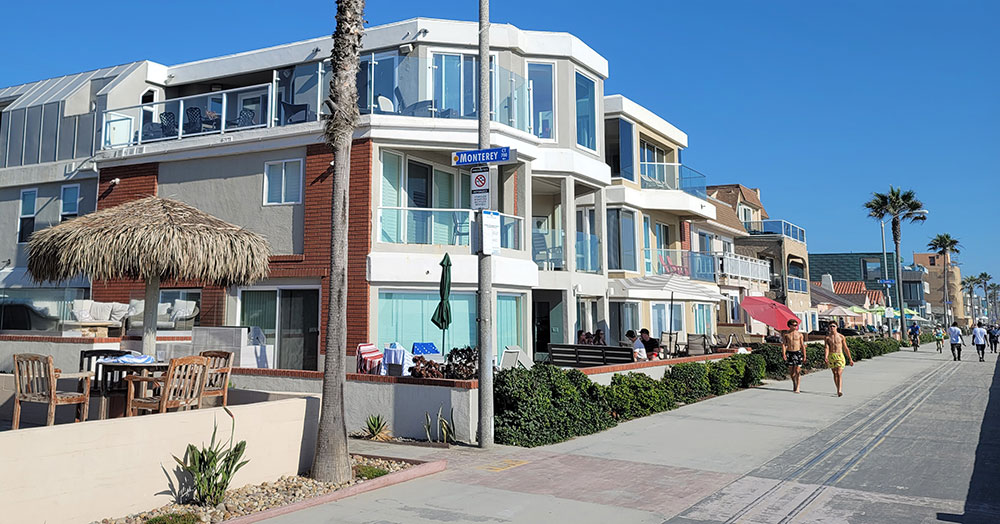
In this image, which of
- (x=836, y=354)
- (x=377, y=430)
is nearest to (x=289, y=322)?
(x=377, y=430)

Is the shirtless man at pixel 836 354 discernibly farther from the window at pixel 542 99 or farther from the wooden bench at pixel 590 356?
the window at pixel 542 99

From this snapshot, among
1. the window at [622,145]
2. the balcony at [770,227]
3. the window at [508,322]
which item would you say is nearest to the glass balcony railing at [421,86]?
the window at [508,322]

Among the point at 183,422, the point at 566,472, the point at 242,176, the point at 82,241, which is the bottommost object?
the point at 566,472

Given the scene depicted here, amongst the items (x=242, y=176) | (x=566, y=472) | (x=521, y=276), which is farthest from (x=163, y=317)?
(x=566, y=472)

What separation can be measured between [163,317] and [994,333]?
2008 inches

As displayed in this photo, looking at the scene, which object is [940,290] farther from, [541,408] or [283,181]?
[541,408]

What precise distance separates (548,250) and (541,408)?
925 centimetres

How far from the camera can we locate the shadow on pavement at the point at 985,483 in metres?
6.77

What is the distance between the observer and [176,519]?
6.42 m

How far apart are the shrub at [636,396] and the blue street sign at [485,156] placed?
488cm

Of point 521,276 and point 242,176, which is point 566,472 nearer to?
point 521,276

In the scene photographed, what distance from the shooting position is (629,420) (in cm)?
1293

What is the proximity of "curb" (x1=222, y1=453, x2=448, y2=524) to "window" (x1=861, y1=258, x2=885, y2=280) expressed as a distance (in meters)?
87.5

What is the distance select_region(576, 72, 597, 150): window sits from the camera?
20500 mm
